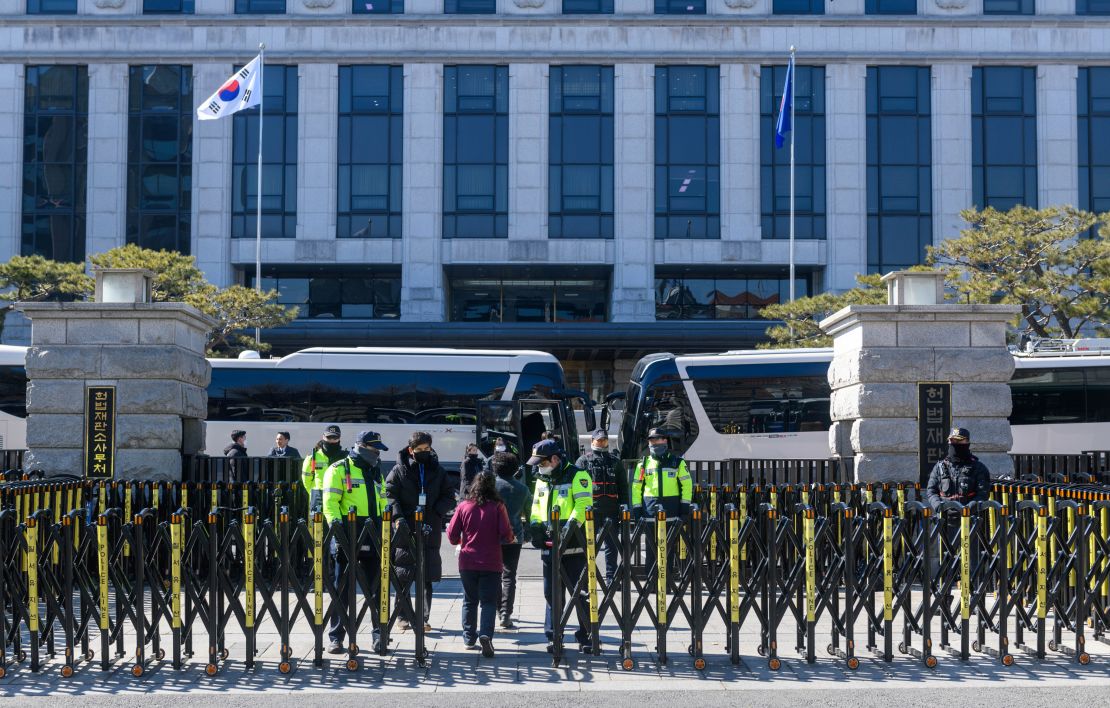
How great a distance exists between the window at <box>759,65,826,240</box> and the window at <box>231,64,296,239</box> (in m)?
17.9

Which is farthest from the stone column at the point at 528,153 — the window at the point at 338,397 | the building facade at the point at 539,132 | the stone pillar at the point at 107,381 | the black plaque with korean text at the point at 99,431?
the black plaque with korean text at the point at 99,431

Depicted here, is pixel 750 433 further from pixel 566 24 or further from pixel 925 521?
pixel 566 24

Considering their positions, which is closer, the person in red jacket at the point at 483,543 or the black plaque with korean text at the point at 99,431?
the person in red jacket at the point at 483,543

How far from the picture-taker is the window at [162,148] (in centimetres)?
4678

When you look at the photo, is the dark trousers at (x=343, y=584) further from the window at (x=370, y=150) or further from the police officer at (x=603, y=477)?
the window at (x=370, y=150)

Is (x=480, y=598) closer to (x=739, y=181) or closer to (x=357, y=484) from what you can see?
(x=357, y=484)

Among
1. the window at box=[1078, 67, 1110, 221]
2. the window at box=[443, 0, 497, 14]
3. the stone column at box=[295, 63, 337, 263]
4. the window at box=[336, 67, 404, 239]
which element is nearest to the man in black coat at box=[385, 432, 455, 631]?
the stone column at box=[295, 63, 337, 263]

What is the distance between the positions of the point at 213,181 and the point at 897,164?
2600 cm

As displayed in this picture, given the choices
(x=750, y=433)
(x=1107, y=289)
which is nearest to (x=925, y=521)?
(x=750, y=433)

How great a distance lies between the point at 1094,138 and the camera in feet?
152

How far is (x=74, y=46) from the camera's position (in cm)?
4638

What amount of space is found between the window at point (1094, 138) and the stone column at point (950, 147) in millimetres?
4263

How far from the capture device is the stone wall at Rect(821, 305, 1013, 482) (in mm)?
14898

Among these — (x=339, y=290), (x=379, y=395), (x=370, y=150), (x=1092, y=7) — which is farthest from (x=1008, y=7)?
(x=379, y=395)
